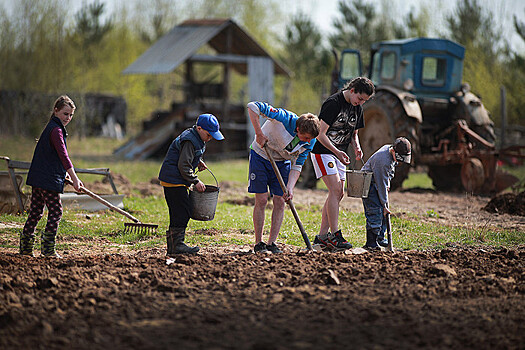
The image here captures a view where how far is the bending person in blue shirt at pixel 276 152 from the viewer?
588cm

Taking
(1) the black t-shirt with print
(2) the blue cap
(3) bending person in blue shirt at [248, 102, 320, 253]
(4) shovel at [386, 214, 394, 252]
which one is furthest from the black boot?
(4) shovel at [386, 214, 394, 252]

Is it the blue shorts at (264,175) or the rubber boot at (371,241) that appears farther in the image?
the rubber boot at (371,241)

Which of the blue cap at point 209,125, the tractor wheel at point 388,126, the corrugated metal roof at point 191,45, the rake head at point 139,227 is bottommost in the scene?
the rake head at point 139,227

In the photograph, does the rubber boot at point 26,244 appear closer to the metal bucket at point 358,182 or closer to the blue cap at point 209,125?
the blue cap at point 209,125

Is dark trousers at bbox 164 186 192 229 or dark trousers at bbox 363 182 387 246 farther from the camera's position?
dark trousers at bbox 363 182 387 246

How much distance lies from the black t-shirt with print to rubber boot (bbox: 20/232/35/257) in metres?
2.86

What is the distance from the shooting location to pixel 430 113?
1270 cm

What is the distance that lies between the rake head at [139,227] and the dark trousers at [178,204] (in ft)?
4.40

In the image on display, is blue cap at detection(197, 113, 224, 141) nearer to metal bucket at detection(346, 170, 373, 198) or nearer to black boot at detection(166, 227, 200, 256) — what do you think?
black boot at detection(166, 227, 200, 256)

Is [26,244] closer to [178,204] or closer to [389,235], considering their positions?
[178,204]

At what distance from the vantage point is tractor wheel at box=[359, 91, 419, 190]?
38.1 feet

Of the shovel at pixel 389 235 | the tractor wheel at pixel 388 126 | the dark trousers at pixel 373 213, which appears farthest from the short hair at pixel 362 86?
the tractor wheel at pixel 388 126

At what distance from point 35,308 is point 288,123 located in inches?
115

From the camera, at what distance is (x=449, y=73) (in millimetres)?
12969
